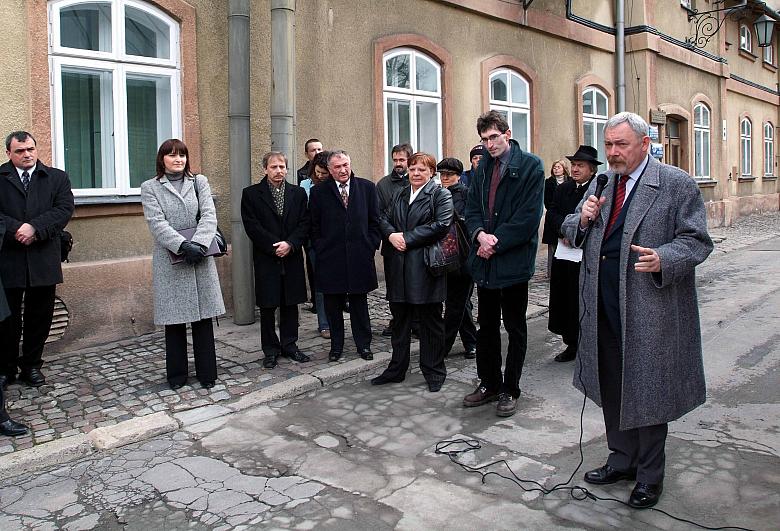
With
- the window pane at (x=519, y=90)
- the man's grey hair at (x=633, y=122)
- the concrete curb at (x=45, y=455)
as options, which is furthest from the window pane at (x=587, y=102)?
the concrete curb at (x=45, y=455)

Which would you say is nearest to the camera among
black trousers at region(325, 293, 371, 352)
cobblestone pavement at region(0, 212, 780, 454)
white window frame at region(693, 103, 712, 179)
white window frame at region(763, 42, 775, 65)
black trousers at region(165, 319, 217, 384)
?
cobblestone pavement at region(0, 212, 780, 454)

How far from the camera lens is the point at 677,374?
3.68 meters

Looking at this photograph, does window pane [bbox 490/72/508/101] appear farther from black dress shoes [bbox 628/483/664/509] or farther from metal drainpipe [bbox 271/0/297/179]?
black dress shoes [bbox 628/483/664/509]

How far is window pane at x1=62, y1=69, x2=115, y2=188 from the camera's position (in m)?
7.33

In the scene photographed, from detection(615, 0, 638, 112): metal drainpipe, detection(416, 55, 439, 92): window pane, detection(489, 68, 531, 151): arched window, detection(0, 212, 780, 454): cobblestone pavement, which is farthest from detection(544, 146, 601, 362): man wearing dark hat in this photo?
detection(615, 0, 638, 112): metal drainpipe

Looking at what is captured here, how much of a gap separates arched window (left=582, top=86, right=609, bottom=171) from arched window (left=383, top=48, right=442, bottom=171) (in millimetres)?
4648

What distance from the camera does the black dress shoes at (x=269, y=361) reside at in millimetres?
6348

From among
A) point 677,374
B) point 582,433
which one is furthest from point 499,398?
point 677,374

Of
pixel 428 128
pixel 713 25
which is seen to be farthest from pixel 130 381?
pixel 713 25

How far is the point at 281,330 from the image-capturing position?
21.6ft

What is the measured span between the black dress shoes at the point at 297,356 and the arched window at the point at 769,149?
23168mm

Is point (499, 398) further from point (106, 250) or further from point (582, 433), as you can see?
point (106, 250)

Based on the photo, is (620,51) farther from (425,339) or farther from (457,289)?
(425,339)

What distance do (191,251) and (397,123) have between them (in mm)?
5724
